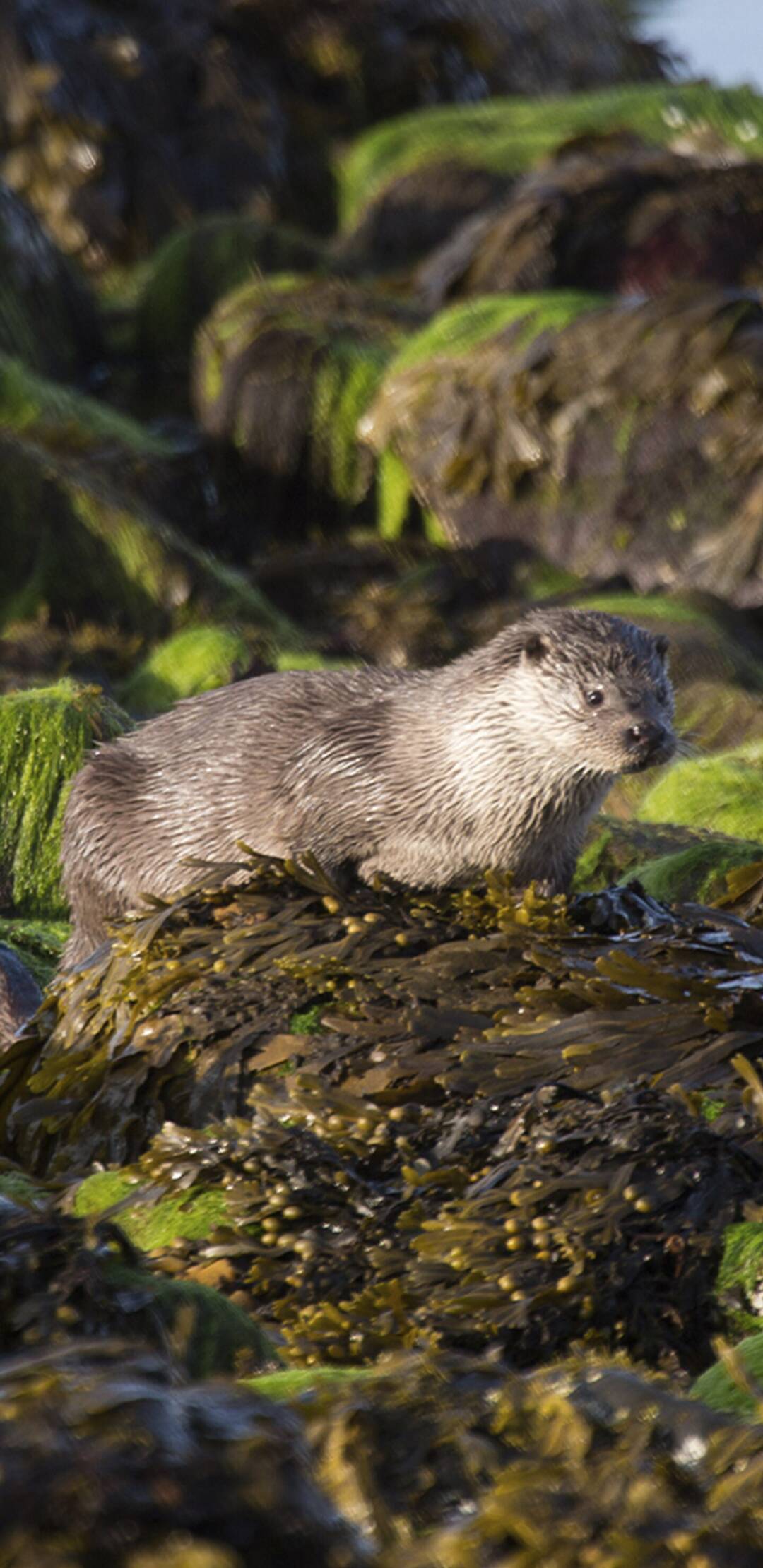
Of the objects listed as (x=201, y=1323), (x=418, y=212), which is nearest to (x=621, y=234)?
(x=418, y=212)

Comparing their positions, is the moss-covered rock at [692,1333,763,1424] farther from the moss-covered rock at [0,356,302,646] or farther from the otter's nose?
the moss-covered rock at [0,356,302,646]

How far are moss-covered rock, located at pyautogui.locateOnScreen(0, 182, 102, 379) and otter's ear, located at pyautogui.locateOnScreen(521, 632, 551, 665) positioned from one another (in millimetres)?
8523

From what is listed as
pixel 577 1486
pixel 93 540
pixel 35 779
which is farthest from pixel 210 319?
pixel 577 1486

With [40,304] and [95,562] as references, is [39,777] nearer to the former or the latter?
[95,562]

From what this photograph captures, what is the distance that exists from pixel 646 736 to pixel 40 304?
944 cm

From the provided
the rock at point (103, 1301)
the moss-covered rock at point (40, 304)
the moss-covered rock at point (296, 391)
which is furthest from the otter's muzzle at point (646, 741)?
the moss-covered rock at point (40, 304)

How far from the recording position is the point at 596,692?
4.41 meters

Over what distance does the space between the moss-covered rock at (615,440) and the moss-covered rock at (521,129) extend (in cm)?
438

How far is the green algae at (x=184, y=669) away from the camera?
27.0 feet

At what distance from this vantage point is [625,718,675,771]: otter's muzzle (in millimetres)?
4316

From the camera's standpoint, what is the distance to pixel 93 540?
31.2 ft

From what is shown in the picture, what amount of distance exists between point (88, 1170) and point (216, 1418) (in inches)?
84.1

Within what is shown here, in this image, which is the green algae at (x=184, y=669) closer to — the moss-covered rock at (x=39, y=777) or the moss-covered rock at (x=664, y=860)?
the moss-covered rock at (x=39, y=777)

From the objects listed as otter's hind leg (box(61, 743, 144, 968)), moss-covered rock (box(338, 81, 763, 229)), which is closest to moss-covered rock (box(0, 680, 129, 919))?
otter's hind leg (box(61, 743, 144, 968))
